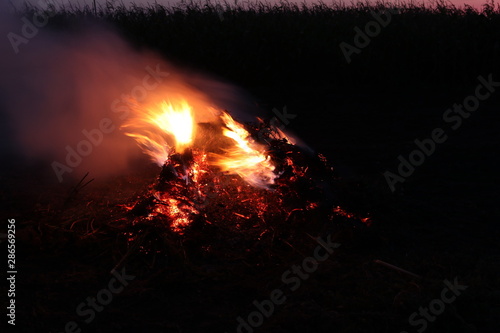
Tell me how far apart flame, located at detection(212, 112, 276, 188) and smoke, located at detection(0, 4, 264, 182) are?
42 centimetres

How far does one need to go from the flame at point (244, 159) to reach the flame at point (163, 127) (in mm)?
394

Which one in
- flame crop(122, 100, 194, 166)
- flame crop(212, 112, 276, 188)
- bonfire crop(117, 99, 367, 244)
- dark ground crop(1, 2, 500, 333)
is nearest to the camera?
dark ground crop(1, 2, 500, 333)

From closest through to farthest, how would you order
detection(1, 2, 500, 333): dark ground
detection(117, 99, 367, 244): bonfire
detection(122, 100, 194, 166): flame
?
detection(1, 2, 500, 333): dark ground → detection(117, 99, 367, 244): bonfire → detection(122, 100, 194, 166): flame

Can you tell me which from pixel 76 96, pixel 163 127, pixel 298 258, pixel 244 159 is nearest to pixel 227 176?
pixel 244 159

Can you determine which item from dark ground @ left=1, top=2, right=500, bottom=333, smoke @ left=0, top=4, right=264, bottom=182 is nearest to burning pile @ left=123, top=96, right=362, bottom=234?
dark ground @ left=1, top=2, right=500, bottom=333

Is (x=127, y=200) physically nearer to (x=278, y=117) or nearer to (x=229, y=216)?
(x=229, y=216)

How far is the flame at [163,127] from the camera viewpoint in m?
5.66

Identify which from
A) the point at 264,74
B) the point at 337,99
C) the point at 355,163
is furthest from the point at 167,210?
the point at 264,74

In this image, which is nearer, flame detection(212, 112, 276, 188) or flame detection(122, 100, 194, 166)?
flame detection(212, 112, 276, 188)

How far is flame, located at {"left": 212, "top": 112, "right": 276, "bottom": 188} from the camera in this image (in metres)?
5.27

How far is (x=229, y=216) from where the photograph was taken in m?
4.99

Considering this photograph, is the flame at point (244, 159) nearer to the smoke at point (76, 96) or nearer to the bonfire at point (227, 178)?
the bonfire at point (227, 178)

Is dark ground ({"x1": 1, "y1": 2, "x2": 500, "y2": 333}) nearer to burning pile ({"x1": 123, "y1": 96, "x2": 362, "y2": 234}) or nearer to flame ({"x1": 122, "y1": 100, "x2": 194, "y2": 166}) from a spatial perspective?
burning pile ({"x1": 123, "y1": 96, "x2": 362, "y2": 234})

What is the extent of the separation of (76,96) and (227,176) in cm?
419
